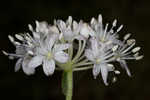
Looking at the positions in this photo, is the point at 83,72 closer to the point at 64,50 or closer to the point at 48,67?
the point at 64,50

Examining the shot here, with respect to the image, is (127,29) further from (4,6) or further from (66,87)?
(66,87)

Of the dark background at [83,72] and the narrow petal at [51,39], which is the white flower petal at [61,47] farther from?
the dark background at [83,72]

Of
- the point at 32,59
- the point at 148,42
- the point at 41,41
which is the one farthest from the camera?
the point at 148,42

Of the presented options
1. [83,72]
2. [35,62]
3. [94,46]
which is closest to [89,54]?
[94,46]

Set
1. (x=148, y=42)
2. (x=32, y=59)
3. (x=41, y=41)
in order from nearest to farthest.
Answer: (x=32, y=59) < (x=41, y=41) < (x=148, y=42)

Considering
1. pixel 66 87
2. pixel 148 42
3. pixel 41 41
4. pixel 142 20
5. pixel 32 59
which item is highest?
pixel 142 20

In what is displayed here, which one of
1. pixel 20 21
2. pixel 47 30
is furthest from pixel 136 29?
pixel 47 30

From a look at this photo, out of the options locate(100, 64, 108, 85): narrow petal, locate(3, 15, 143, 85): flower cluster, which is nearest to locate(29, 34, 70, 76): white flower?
locate(3, 15, 143, 85): flower cluster
